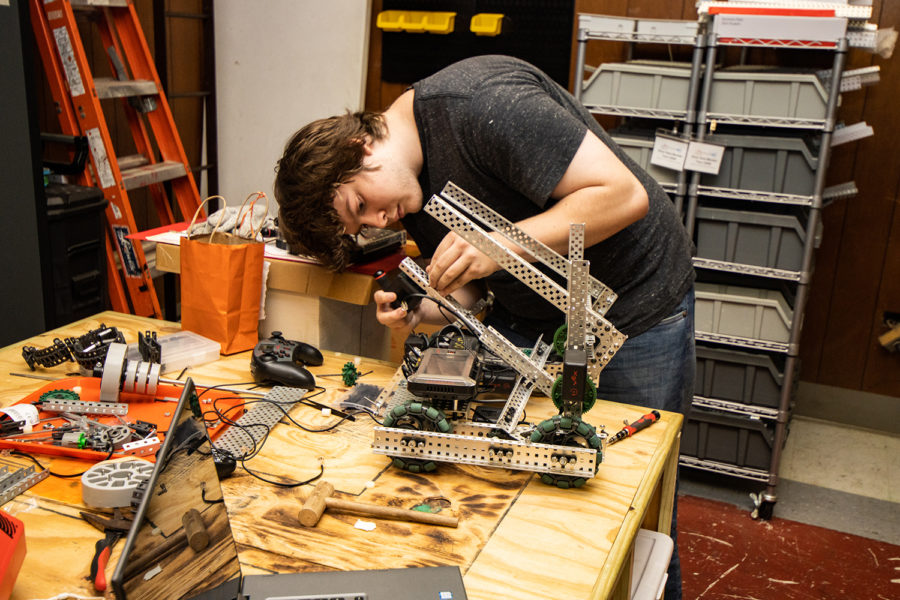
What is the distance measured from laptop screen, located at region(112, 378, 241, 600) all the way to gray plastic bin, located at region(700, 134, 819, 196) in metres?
2.20

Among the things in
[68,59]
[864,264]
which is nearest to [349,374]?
[68,59]

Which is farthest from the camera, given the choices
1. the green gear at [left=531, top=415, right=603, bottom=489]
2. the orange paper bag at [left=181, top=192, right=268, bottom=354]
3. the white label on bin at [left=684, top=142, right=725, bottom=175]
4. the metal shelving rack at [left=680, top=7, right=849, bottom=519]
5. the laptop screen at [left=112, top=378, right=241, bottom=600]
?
the white label on bin at [left=684, top=142, right=725, bottom=175]

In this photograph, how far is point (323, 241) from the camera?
1555mm

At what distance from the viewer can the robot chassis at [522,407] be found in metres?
1.16

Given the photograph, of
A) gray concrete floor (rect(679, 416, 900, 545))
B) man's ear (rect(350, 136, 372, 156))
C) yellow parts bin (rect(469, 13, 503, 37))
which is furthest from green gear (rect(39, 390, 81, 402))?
yellow parts bin (rect(469, 13, 503, 37))

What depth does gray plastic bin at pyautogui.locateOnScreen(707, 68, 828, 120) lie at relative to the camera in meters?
2.48

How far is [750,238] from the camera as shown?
8.79 ft

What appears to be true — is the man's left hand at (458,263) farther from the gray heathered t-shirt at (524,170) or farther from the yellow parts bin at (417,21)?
the yellow parts bin at (417,21)

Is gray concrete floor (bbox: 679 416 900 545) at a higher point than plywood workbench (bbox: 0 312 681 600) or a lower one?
lower

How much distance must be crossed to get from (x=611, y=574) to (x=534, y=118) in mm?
728

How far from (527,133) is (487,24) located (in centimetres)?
216

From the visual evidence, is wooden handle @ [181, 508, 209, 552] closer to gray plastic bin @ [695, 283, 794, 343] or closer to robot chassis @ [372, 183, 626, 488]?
robot chassis @ [372, 183, 626, 488]

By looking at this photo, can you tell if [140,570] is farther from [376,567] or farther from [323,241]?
[323,241]

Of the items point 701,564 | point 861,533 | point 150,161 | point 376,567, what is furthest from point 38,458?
point 861,533
